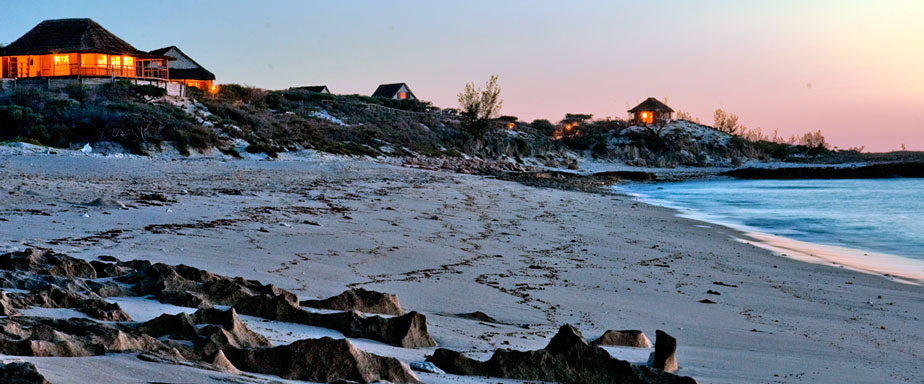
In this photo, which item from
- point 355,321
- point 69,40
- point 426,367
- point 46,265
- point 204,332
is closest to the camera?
point 204,332

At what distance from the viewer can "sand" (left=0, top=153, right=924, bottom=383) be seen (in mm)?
4250

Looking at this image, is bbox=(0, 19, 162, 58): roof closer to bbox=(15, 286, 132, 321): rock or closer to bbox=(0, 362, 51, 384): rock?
bbox=(15, 286, 132, 321): rock

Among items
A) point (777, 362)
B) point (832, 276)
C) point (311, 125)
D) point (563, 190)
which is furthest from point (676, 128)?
point (777, 362)

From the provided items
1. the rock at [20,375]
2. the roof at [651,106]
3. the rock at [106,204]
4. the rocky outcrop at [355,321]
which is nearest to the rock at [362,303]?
the rocky outcrop at [355,321]

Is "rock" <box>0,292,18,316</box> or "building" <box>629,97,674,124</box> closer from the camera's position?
"rock" <box>0,292,18,316</box>

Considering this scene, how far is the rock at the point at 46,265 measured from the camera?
14.3ft

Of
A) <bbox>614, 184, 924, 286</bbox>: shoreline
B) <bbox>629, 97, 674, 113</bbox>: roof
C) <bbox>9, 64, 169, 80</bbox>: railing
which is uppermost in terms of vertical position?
<bbox>629, 97, 674, 113</bbox>: roof

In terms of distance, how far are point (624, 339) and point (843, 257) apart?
332 inches

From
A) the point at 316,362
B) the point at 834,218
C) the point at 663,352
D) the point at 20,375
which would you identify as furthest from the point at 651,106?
the point at 20,375

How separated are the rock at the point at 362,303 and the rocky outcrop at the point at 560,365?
1157mm

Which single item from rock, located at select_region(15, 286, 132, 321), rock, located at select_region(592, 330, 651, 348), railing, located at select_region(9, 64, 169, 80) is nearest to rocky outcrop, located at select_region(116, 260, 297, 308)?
rock, located at select_region(15, 286, 132, 321)

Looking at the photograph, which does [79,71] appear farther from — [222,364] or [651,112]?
[651,112]

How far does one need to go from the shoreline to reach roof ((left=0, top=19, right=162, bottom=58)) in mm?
→ 33431

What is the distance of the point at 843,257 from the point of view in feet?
36.1
